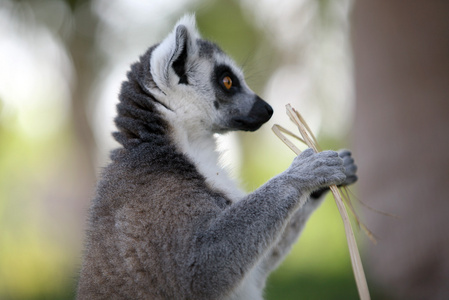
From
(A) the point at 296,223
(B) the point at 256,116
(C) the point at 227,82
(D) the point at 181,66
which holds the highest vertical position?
(D) the point at 181,66

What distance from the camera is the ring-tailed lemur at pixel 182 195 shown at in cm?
249

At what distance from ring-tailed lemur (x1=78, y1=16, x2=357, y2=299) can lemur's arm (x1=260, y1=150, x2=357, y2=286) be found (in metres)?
0.16

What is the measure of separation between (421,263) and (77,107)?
7.90m

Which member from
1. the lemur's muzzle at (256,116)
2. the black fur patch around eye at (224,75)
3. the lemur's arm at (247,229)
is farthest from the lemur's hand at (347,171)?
the black fur patch around eye at (224,75)

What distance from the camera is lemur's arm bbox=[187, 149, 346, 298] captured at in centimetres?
246

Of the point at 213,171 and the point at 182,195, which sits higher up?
the point at 213,171

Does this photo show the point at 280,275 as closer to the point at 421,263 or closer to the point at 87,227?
the point at 421,263

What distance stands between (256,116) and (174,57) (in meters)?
0.71

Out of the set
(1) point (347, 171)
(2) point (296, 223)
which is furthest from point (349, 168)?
(2) point (296, 223)

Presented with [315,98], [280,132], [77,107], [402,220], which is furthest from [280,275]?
[315,98]

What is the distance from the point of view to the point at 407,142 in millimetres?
5539

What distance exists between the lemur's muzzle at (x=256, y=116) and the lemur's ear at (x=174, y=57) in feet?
1.54

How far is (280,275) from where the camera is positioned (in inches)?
260

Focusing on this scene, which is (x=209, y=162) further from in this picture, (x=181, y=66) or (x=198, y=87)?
(x=181, y=66)
